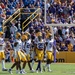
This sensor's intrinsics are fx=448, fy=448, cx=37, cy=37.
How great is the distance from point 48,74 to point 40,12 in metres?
12.2

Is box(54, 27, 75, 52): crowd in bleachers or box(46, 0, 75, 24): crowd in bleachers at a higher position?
box(46, 0, 75, 24): crowd in bleachers

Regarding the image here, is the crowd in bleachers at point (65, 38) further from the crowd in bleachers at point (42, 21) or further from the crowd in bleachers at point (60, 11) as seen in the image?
the crowd in bleachers at point (60, 11)

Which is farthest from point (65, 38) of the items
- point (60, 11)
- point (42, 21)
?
point (60, 11)

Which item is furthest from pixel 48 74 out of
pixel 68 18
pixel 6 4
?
pixel 6 4

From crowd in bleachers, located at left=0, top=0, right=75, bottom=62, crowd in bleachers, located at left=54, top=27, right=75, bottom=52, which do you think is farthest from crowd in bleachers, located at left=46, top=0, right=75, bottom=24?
crowd in bleachers, located at left=54, top=27, right=75, bottom=52

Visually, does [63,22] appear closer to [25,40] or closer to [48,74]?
[25,40]

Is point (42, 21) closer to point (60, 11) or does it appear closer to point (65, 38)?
point (65, 38)

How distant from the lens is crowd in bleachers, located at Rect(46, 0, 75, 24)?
23.1 m

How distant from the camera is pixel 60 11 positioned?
2352cm

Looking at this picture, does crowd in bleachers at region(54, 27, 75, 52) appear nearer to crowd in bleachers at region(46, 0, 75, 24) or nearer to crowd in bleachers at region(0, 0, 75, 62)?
crowd in bleachers at region(0, 0, 75, 62)

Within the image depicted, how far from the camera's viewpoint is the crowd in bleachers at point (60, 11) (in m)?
23.1

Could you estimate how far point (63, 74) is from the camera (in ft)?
60.4

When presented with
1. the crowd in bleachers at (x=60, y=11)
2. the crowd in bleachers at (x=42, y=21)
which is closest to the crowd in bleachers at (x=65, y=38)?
the crowd in bleachers at (x=42, y=21)

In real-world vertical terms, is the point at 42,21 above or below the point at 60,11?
below
